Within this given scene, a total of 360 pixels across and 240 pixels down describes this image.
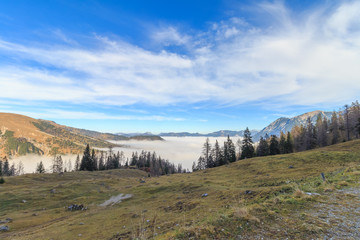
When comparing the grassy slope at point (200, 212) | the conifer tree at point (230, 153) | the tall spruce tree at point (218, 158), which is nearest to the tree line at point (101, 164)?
the grassy slope at point (200, 212)

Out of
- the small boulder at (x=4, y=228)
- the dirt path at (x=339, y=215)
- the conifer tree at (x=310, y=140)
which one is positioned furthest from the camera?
the conifer tree at (x=310, y=140)

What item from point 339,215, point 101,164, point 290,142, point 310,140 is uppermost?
point 310,140

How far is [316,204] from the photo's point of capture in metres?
9.22

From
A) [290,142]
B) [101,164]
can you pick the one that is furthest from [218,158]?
[101,164]

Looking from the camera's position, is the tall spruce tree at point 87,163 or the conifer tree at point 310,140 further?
the tall spruce tree at point 87,163

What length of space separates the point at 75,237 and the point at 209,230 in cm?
2175

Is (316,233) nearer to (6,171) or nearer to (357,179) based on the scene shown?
(357,179)

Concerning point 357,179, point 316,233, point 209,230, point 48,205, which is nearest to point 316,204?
point 316,233

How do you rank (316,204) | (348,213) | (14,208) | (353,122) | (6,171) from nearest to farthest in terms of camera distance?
Result: (348,213)
(316,204)
(14,208)
(353,122)
(6,171)

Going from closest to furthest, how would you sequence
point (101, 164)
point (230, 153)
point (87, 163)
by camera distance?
point (230, 153), point (87, 163), point (101, 164)

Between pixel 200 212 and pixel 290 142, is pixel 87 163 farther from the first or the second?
pixel 290 142

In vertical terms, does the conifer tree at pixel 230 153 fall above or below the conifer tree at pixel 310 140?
below

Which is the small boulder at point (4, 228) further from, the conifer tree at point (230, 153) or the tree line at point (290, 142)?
the conifer tree at point (230, 153)

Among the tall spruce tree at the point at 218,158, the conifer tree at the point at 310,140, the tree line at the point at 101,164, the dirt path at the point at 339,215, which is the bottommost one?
the tree line at the point at 101,164
